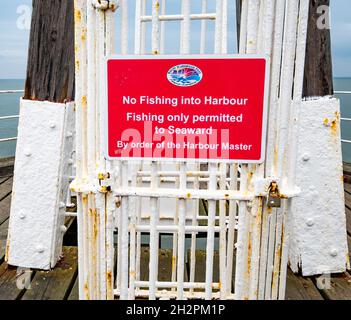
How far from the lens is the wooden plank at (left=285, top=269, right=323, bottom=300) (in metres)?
2.30

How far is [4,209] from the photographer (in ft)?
12.0

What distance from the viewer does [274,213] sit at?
5.14ft

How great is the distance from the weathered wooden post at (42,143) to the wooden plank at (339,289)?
188 centimetres

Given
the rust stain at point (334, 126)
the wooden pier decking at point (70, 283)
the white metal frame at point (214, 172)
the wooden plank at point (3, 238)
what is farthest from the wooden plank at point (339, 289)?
the wooden plank at point (3, 238)

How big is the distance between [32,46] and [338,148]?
2.18 metres

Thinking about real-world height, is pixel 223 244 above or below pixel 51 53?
below

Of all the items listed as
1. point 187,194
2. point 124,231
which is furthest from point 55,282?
point 187,194

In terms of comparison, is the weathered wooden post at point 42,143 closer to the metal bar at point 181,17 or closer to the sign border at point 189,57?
the metal bar at point 181,17

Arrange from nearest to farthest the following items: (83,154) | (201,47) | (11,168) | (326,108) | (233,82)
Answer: (233,82), (83,154), (326,108), (201,47), (11,168)

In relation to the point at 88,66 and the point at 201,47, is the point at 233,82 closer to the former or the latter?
the point at 88,66

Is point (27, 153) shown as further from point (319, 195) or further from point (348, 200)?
point (348, 200)

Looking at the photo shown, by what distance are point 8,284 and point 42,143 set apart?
3.13ft

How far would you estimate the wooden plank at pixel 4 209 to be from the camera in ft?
11.1

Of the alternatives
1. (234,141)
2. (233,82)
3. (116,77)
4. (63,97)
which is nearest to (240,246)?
(234,141)
